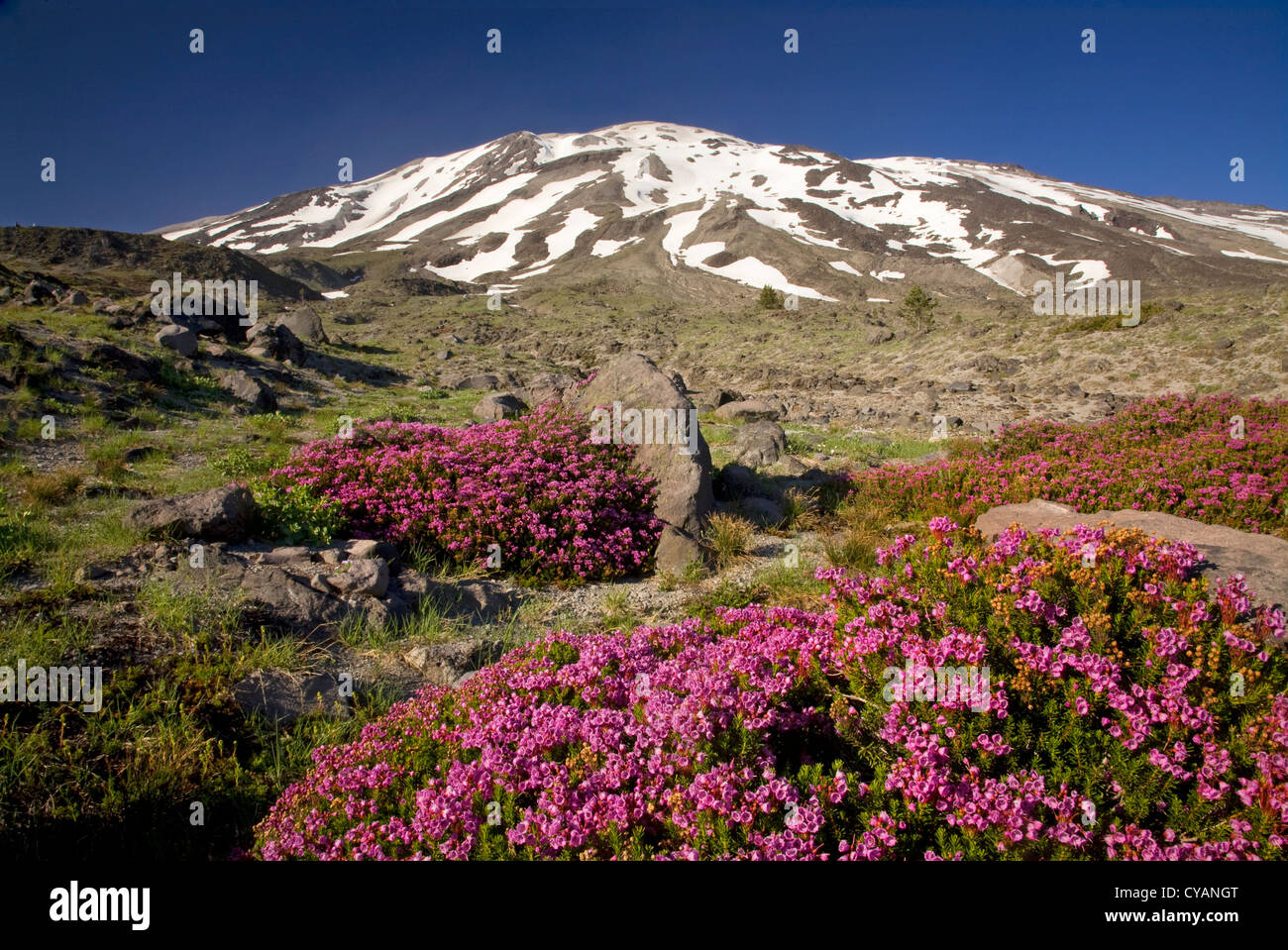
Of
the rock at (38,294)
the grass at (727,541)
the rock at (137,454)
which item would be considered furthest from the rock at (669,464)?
the rock at (38,294)

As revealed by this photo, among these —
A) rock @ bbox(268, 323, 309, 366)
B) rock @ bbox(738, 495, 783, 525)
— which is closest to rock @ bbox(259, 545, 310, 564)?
rock @ bbox(738, 495, 783, 525)

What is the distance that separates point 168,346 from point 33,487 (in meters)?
15.3

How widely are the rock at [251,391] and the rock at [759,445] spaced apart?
42.9 ft

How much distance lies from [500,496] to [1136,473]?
9136mm

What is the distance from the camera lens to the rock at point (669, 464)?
312 inches

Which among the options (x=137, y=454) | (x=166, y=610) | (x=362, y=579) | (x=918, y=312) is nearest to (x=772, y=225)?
(x=918, y=312)

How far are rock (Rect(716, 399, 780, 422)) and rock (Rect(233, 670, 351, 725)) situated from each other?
→ 16.8 m

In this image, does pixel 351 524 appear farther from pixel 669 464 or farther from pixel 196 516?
pixel 669 464

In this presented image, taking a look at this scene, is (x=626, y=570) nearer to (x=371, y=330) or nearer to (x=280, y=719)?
(x=280, y=719)

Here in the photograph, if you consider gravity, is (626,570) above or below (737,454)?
below

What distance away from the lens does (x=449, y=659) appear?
5.01 metres

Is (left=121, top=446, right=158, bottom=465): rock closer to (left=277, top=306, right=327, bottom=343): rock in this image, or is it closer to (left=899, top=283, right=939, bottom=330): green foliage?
(left=277, top=306, right=327, bottom=343): rock
